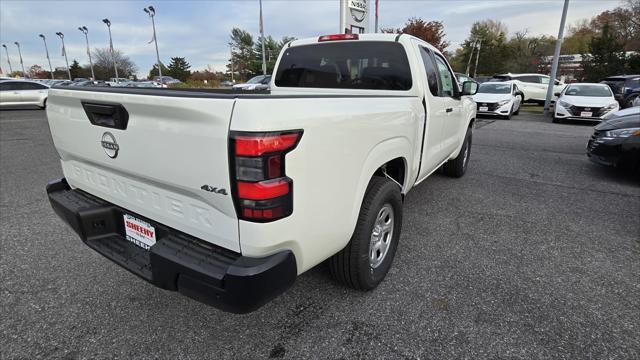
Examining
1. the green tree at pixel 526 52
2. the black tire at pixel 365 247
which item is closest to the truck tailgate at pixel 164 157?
the black tire at pixel 365 247

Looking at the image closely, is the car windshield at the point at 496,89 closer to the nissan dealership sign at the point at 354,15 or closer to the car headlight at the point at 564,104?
the car headlight at the point at 564,104

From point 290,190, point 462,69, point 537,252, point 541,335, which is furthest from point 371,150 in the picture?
point 462,69

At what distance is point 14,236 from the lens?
11.0 feet

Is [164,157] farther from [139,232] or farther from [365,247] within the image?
[365,247]

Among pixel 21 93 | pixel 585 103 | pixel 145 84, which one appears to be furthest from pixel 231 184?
pixel 145 84

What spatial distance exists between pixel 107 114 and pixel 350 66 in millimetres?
2279

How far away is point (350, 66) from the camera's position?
137 inches

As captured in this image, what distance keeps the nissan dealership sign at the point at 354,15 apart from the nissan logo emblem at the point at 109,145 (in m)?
12.2

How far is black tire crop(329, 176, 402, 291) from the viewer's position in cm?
225

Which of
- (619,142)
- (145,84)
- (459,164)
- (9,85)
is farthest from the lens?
(145,84)

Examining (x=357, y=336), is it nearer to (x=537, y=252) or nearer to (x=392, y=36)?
(x=537, y=252)

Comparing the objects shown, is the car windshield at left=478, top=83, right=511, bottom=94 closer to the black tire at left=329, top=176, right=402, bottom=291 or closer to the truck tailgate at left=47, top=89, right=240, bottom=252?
the black tire at left=329, top=176, right=402, bottom=291

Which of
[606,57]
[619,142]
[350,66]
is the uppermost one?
[606,57]

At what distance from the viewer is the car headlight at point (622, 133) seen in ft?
16.3
